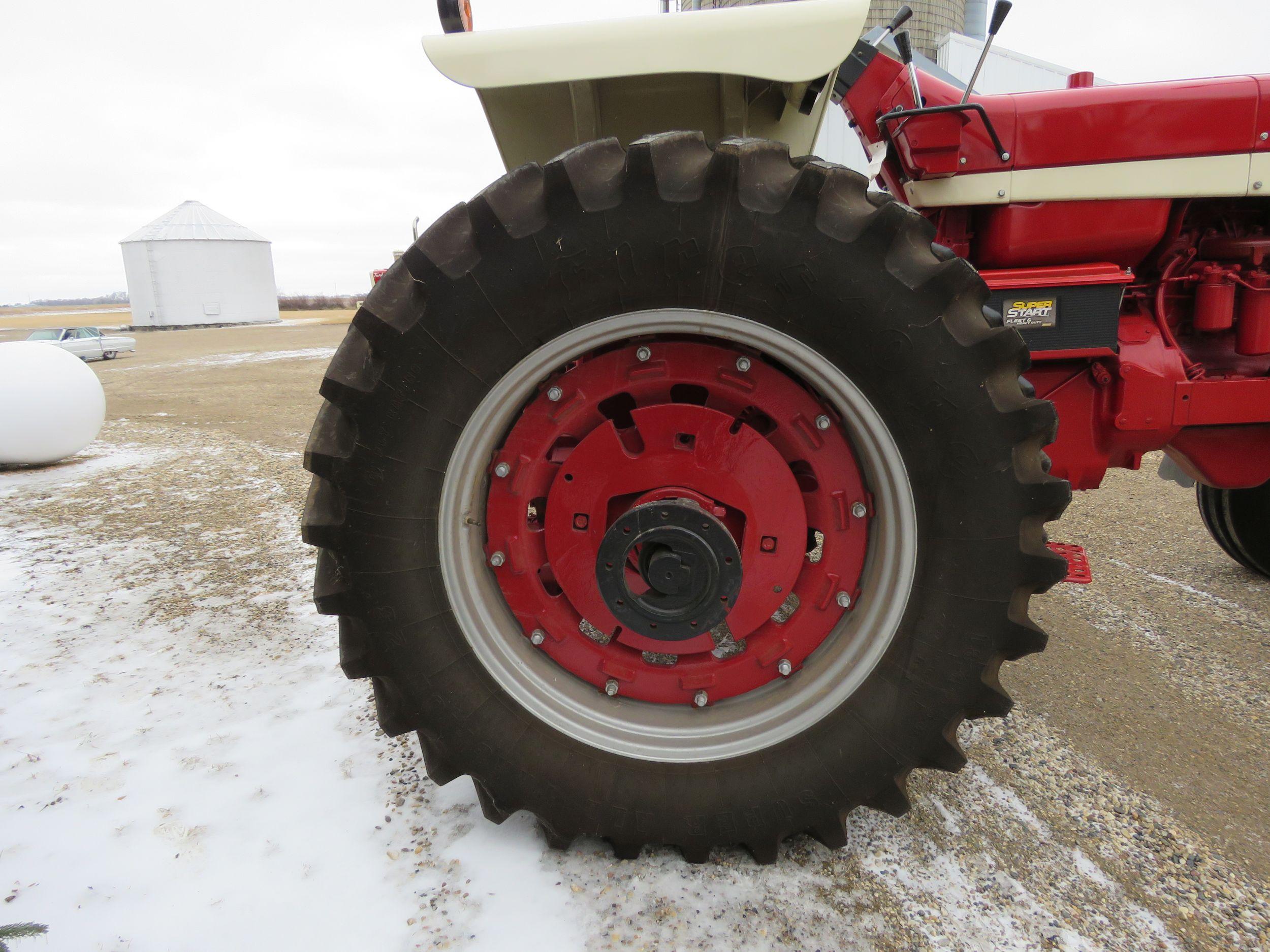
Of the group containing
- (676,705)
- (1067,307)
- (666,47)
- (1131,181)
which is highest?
(666,47)

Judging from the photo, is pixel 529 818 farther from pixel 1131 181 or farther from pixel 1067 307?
pixel 1131 181

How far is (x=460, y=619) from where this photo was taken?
147 cm

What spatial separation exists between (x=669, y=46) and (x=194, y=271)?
38907 mm

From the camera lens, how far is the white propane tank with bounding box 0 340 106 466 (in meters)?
5.23

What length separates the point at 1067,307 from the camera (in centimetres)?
189

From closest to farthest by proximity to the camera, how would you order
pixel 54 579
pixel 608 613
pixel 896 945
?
1. pixel 896 945
2. pixel 608 613
3. pixel 54 579

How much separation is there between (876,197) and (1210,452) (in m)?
1.52

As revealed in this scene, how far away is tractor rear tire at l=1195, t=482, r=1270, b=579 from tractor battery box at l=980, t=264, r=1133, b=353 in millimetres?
1525

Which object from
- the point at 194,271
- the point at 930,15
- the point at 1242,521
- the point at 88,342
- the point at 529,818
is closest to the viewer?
the point at 529,818

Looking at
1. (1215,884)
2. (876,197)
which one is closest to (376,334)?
(876,197)

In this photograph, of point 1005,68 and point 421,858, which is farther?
point 1005,68

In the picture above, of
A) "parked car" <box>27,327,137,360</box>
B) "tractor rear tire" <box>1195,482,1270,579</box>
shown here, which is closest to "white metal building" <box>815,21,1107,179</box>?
"tractor rear tire" <box>1195,482,1270,579</box>

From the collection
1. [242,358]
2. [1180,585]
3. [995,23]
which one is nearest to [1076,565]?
[995,23]

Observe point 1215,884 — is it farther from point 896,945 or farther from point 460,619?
point 460,619
